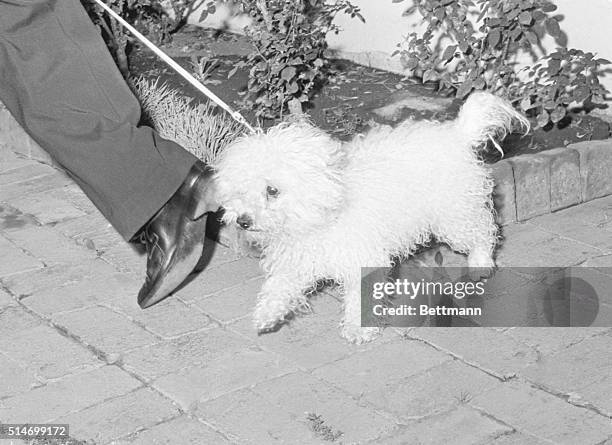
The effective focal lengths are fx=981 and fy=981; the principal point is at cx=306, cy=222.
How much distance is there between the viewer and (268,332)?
381 cm

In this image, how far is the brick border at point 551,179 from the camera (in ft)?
15.4

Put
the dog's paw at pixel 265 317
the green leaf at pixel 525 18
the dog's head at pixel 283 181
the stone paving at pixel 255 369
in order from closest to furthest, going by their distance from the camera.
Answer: the stone paving at pixel 255 369 → the dog's head at pixel 283 181 → the dog's paw at pixel 265 317 → the green leaf at pixel 525 18

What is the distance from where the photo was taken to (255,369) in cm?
353

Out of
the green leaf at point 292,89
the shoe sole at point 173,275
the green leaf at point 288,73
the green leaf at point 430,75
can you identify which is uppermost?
the green leaf at point 288,73

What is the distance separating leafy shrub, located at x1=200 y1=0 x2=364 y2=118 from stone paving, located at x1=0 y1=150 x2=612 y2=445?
1.23 m

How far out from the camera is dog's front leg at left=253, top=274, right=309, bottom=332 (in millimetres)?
3693

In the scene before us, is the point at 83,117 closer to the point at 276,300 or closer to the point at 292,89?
the point at 276,300

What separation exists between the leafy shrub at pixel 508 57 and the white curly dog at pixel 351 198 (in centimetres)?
114

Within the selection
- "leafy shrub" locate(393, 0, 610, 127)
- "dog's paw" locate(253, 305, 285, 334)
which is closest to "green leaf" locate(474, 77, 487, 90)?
"leafy shrub" locate(393, 0, 610, 127)

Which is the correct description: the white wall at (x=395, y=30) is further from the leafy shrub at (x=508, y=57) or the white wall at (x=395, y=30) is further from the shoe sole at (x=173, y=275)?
the shoe sole at (x=173, y=275)

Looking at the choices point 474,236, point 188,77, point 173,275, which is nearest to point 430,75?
point 474,236

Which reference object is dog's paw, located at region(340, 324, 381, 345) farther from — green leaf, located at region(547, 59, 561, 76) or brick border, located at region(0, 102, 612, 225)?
green leaf, located at region(547, 59, 561, 76)

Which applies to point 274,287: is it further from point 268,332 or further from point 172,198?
point 172,198

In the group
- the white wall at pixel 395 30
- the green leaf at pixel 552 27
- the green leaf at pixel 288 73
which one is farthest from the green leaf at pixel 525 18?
the green leaf at pixel 288 73
